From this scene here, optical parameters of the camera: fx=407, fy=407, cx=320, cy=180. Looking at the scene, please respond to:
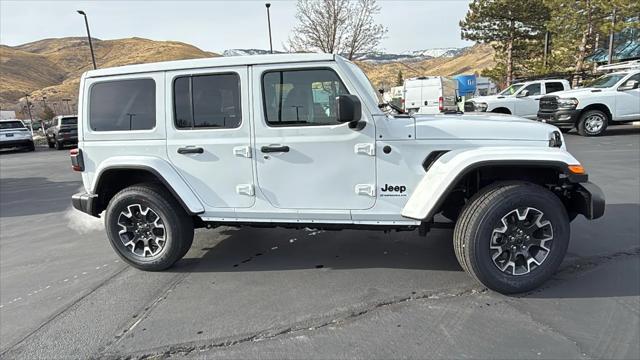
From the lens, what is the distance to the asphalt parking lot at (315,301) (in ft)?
8.97

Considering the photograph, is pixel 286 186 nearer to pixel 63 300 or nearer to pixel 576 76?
pixel 63 300

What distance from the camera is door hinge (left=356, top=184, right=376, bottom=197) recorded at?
11.5 ft

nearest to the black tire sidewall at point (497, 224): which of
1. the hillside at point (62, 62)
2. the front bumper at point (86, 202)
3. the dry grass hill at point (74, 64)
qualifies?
the front bumper at point (86, 202)

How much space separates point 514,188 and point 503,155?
0.94 ft

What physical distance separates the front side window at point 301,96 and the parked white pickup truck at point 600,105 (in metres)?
11.7

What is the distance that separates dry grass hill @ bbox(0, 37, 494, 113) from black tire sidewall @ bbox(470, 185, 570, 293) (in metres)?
84.4

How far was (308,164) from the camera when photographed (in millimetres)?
3572

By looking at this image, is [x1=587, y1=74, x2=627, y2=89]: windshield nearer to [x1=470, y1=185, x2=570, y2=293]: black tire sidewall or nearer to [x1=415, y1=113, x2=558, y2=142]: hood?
[x1=415, y1=113, x2=558, y2=142]: hood

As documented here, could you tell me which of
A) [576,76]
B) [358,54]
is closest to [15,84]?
[358,54]

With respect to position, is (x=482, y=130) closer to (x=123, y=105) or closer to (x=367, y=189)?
(x=367, y=189)

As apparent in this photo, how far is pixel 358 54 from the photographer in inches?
995

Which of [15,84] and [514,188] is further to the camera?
[15,84]

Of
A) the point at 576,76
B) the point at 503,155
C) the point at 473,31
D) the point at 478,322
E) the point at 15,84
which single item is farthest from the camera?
the point at 15,84

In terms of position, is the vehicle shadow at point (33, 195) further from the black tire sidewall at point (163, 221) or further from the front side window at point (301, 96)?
the front side window at point (301, 96)
